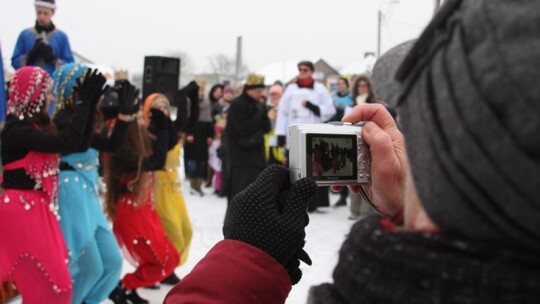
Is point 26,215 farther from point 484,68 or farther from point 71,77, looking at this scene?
Answer: point 484,68

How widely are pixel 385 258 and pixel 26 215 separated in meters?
2.77

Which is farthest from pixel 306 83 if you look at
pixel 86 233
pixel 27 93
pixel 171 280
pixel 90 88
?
pixel 27 93

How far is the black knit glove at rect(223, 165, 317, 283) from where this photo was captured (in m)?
0.97

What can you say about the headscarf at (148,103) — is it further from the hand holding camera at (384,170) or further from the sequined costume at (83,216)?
the hand holding camera at (384,170)

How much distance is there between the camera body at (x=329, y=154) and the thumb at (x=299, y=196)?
63mm

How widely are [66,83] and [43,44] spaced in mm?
2531

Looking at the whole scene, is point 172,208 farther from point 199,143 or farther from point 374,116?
point 199,143

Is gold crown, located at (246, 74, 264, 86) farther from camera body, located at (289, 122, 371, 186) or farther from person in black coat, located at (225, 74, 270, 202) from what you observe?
camera body, located at (289, 122, 371, 186)

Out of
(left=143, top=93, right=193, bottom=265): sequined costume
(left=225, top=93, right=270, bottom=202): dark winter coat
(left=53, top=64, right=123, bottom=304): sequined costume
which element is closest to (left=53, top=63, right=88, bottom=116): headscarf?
(left=53, top=64, right=123, bottom=304): sequined costume

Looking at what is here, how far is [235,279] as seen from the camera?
3.00 ft

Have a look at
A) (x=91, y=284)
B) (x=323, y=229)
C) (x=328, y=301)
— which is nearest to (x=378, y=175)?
(x=328, y=301)

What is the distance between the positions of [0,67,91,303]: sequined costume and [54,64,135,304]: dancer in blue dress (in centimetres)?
22

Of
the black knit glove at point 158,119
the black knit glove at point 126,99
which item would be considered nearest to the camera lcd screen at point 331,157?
the black knit glove at point 126,99

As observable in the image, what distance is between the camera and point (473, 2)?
587 mm
